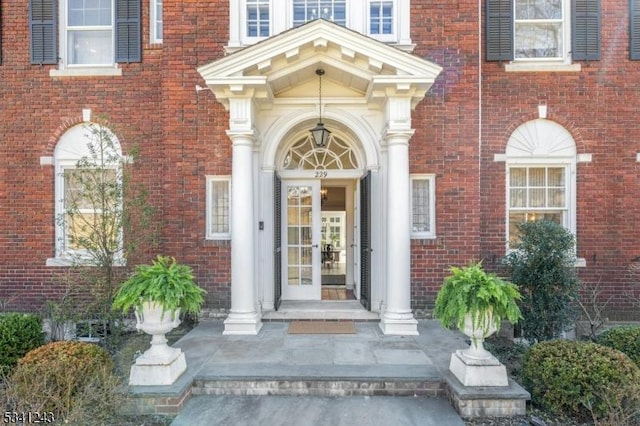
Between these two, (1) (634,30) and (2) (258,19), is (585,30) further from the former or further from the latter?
(2) (258,19)

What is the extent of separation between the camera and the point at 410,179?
21.2ft

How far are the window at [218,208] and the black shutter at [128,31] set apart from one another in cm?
292

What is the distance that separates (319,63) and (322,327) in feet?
13.9

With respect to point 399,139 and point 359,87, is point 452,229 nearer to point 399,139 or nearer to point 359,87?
point 399,139

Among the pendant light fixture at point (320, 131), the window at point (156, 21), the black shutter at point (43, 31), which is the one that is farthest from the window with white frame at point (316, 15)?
the black shutter at point (43, 31)

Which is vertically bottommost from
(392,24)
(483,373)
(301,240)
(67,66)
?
(483,373)

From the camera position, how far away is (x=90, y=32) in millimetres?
7270

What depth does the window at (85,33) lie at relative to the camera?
7016 millimetres

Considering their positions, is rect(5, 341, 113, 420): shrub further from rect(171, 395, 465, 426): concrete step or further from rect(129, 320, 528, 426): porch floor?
rect(171, 395, 465, 426): concrete step

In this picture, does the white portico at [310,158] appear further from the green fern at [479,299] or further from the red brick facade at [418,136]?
the green fern at [479,299]

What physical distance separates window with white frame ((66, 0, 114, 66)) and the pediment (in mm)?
3314

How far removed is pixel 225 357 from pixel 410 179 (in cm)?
410

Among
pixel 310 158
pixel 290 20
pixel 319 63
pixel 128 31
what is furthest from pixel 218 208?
pixel 128 31

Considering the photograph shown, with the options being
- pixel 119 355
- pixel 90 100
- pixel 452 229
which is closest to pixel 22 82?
pixel 90 100
